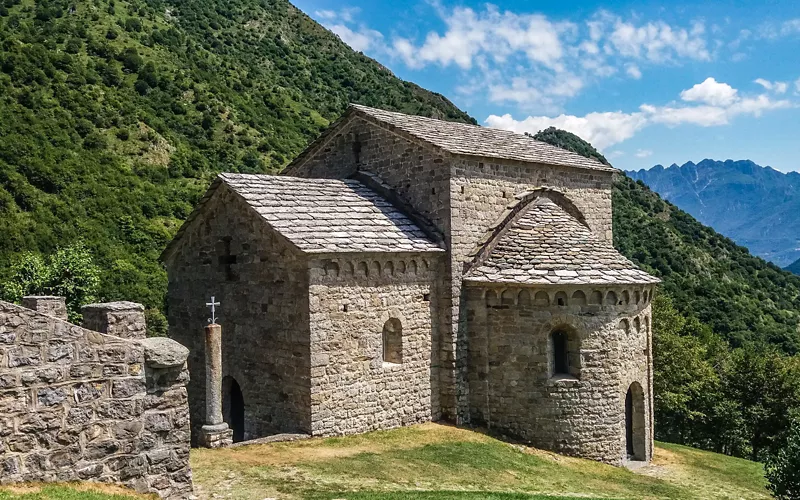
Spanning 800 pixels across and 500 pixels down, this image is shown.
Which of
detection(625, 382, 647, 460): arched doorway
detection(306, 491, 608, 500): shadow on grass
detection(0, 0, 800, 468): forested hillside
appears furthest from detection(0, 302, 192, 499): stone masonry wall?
detection(0, 0, 800, 468): forested hillside

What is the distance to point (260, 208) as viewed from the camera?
13.5 meters

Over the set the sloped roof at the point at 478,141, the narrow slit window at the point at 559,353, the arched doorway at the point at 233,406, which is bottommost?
the arched doorway at the point at 233,406

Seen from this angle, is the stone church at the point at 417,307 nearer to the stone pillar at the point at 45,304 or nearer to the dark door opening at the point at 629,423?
the dark door opening at the point at 629,423

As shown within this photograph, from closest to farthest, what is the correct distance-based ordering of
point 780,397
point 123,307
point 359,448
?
point 123,307 → point 359,448 → point 780,397

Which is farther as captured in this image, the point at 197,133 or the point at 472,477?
the point at 197,133

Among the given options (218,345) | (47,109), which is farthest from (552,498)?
(47,109)

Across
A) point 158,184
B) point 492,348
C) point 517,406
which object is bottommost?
point 517,406

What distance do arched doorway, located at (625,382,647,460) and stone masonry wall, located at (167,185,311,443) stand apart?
7.79 metres

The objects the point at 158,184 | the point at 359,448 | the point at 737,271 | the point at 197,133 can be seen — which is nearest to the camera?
the point at 359,448

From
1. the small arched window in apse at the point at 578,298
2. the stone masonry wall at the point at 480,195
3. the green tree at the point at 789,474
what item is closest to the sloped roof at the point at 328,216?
the stone masonry wall at the point at 480,195

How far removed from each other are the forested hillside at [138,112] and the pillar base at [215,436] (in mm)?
13860

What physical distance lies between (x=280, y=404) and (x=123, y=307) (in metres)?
6.28

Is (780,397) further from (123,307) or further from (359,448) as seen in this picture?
(123,307)

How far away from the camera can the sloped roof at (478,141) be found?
15625mm
